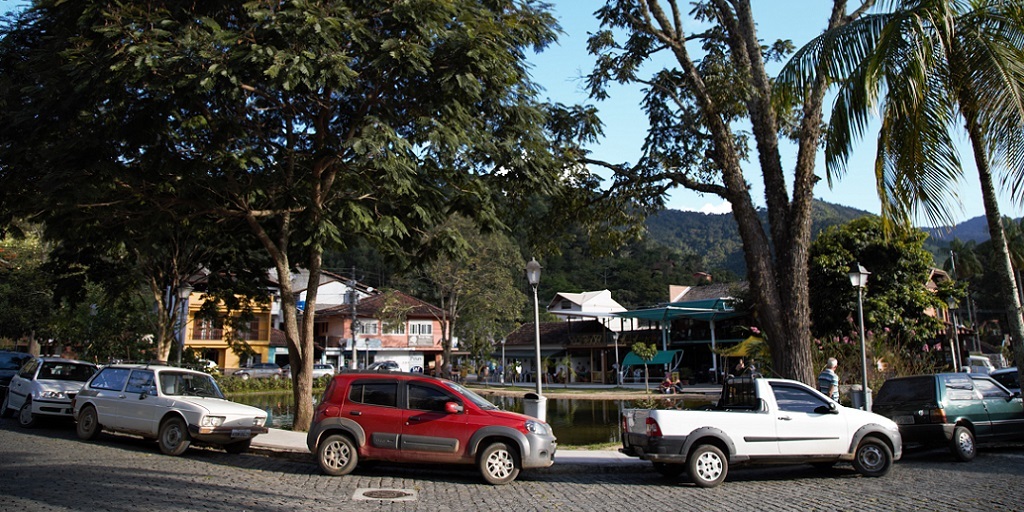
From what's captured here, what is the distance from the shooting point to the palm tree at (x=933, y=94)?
6816 millimetres

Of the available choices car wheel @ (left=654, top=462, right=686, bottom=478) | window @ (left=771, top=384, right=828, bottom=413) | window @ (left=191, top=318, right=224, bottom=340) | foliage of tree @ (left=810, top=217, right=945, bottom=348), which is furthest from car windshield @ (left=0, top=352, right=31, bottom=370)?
window @ (left=191, top=318, right=224, bottom=340)

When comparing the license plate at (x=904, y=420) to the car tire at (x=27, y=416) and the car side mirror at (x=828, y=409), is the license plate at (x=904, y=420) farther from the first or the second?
the car tire at (x=27, y=416)

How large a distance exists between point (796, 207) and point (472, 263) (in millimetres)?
31307

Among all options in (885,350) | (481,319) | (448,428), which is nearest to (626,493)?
(448,428)

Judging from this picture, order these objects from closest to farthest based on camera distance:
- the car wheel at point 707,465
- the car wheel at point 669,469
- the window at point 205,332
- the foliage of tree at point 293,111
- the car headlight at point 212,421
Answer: the car wheel at point 707,465, the car wheel at point 669,469, the foliage of tree at point 293,111, the car headlight at point 212,421, the window at point 205,332

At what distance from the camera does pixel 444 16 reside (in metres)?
12.6

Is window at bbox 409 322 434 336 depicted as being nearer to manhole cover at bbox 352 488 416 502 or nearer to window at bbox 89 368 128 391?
window at bbox 89 368 128 391

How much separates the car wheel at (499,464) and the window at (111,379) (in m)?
7.58

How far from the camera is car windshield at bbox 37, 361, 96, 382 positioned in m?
15.5

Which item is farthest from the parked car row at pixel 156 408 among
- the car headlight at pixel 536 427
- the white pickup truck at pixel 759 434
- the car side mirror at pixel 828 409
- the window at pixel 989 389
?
the window at pixel 989 389

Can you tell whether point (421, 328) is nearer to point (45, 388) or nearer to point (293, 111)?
point (45, 388)

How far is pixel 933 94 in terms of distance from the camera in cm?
745

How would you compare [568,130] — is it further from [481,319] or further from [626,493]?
[481,319]

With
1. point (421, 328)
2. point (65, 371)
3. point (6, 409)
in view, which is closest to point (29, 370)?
point (65, 371)
